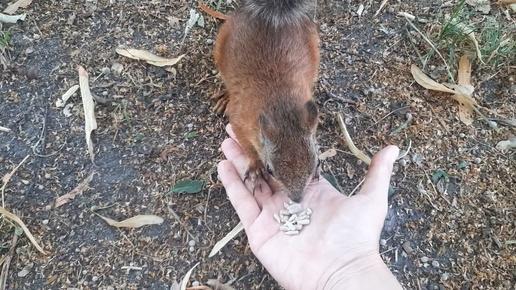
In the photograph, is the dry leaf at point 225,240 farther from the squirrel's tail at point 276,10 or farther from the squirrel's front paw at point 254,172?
the squirrel's tail at point 276,10

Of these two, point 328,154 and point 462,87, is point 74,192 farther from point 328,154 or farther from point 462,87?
point 462,87

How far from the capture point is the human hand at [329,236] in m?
2.03

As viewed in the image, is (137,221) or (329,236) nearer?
(329,236)

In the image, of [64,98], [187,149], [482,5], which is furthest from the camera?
[482,5]

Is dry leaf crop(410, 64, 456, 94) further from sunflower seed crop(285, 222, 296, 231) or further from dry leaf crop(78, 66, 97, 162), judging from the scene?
dry leaf crop(78, 66, 97, 162)

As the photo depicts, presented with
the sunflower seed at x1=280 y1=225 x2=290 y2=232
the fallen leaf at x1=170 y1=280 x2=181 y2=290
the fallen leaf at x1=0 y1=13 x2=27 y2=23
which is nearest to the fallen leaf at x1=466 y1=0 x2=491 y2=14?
the sunflower seed at x1=280 y1=225 x2=290 y2=232

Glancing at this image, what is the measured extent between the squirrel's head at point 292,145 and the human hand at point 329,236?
0.14m

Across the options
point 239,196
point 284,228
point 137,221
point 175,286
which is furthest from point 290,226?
point 137,221

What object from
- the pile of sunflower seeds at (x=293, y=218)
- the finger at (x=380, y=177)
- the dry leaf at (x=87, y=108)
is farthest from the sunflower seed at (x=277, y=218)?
the dry leaf at (x=87, y=108)

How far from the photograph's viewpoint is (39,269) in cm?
260

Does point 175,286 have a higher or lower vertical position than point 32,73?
lower

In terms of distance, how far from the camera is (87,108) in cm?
298

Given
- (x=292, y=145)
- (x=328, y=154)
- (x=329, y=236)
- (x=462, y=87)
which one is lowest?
(x=328, y=154)

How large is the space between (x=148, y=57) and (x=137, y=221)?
0.97 meters
